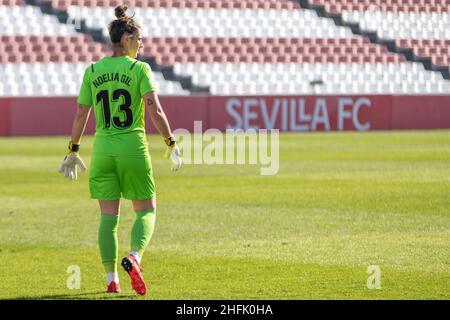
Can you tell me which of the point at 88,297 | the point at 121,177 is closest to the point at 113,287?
the point at 88,297

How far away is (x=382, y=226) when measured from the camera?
1271cm

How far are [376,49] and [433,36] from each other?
275cm

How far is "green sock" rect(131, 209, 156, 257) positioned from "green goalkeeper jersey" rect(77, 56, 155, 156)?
1.53 feet

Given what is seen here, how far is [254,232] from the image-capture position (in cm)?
1243

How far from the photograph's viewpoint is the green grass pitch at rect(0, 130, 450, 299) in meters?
8.81

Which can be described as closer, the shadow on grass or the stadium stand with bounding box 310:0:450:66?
the shadow on grass

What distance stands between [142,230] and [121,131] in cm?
74

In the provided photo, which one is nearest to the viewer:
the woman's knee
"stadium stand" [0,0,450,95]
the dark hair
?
the dark hair

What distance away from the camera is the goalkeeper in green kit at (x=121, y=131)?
8.36 metres

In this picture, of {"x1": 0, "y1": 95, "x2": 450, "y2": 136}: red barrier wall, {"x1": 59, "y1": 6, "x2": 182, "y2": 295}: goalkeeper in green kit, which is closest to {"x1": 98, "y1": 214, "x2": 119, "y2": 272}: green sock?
{"x1": 59, "y1": 6, "x2": 182, "y2": 295}: goalkeeper in green kit

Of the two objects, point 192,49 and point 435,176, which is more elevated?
point 192,49

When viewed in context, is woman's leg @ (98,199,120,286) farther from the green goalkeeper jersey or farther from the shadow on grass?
the green goalkeeper jersey

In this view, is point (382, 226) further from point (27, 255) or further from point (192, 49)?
point (192, 49)
